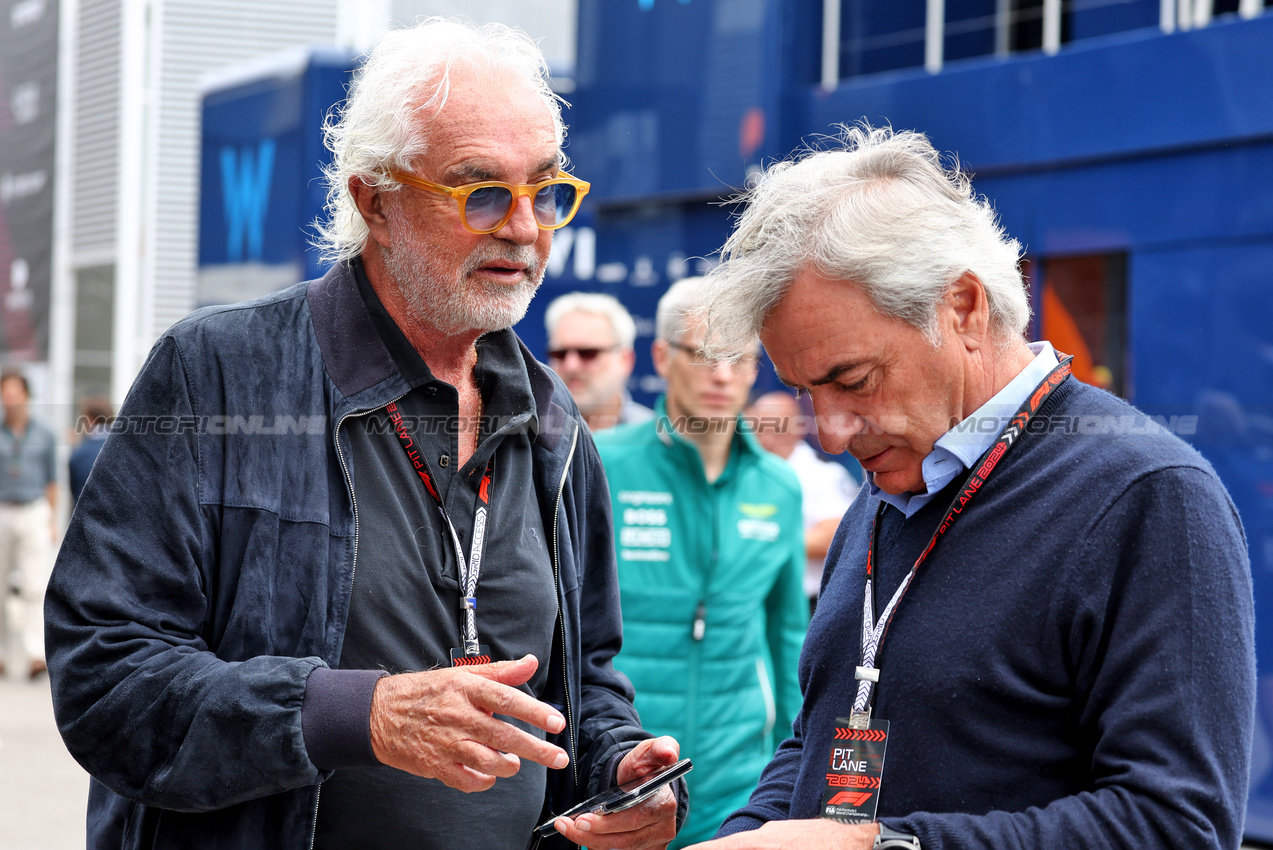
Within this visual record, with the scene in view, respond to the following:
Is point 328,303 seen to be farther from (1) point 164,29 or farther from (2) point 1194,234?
(1) point 164,29

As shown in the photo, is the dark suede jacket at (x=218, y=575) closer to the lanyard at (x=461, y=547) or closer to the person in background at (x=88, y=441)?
the lanyard at (x=461, y=547)

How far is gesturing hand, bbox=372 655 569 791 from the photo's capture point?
1.61m

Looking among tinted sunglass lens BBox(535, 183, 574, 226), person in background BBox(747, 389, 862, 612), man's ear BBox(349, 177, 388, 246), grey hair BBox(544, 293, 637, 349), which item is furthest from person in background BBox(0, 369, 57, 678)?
tinted sunglass lens BBox(535, 183, 574, 226)

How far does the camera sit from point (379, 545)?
1977mm

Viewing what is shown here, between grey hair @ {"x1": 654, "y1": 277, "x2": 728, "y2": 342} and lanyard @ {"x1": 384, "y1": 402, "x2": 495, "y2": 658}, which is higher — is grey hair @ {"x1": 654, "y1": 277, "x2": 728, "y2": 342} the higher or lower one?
the higher one

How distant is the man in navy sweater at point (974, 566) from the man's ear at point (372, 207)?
0.67 m

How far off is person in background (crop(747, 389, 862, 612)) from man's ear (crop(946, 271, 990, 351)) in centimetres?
251

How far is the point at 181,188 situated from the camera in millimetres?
19656

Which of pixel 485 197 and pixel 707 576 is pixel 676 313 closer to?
pixel 707 576

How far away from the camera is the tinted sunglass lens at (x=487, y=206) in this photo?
2.09 meters

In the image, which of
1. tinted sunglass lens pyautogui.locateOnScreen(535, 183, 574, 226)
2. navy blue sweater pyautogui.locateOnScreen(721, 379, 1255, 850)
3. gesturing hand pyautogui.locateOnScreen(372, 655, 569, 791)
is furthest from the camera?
tinted sunglass lens pyautogui.locateOnScreen(535, 183, 574, 226)

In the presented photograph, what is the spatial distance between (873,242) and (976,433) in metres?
0.29

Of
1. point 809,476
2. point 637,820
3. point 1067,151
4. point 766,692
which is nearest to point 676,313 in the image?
point 766,692

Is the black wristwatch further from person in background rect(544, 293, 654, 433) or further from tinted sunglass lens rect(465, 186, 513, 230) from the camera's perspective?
person in background rect(544, 293, 654, 433)
